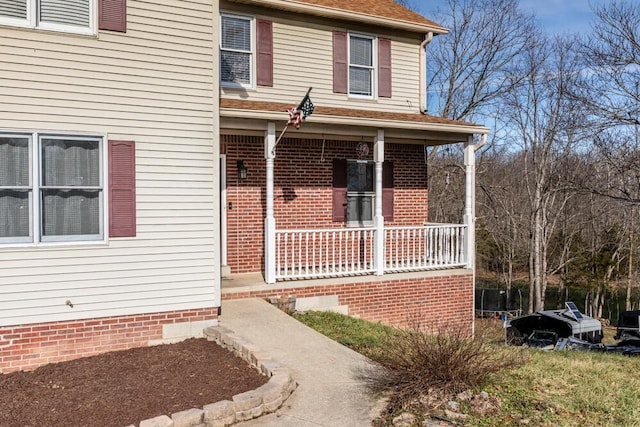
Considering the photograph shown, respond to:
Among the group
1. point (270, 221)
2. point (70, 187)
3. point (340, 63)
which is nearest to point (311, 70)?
point (340, 63)

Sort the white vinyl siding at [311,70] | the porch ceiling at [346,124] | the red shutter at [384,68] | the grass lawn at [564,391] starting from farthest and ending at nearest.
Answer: the red shutter at [384,68]
the white vinyl siding at [311,70]
the porch ceiling at [346,124]
the grass lawn at [564,391]

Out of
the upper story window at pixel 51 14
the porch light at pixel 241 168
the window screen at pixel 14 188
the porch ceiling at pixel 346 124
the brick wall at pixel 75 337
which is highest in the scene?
the upper story window at pixel 51 14

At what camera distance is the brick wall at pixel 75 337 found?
593 cm

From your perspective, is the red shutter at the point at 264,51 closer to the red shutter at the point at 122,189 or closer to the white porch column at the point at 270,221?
the white porch column at the point at 270,221

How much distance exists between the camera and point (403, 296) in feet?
32.7

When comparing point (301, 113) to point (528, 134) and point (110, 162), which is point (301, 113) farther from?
point (528, 134)

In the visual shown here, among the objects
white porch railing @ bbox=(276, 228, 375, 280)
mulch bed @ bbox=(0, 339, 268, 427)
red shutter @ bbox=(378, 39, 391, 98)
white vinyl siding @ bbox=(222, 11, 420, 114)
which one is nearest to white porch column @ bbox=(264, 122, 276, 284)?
white porch railing @ bbox=(276, 228, 375, 280)

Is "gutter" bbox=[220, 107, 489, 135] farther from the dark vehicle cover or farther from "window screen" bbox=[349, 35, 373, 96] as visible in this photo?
the dark vehicle cover

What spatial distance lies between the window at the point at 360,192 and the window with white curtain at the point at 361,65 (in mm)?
1621

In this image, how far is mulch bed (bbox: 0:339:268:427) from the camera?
446cm

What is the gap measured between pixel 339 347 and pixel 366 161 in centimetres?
560

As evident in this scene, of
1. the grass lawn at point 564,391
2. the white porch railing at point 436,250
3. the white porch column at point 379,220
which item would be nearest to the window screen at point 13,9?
the grass lawn at point 564,391

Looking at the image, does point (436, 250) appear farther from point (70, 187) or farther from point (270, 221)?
point (70, 187)

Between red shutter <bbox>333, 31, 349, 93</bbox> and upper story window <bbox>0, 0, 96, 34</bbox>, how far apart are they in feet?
18.4
